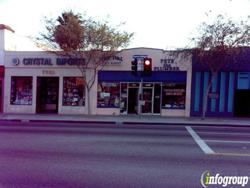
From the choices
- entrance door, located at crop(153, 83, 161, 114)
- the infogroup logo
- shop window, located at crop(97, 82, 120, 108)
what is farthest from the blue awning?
the infogroup logo

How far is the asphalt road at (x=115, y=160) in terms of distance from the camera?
283 inches

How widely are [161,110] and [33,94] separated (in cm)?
962

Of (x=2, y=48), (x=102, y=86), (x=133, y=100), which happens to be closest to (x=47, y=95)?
(x=102, y=86)

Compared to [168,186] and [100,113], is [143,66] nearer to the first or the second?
[100,113]

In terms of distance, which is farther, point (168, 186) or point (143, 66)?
point (143, 66)

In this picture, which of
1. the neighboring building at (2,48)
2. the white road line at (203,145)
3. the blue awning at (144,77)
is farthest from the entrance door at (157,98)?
the neighboring building at (2,48)

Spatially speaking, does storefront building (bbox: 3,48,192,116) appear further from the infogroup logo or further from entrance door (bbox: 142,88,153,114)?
the infogroup logo

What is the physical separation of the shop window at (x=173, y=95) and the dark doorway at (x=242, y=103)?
3636 mm

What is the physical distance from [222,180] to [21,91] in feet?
73.4

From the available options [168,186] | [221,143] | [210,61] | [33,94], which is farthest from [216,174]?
[33,94]

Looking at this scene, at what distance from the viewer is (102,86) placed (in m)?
26.2

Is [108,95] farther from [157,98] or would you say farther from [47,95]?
[47,95]

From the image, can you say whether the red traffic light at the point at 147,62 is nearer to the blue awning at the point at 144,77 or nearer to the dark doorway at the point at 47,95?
the blue awning at the point at 144,77

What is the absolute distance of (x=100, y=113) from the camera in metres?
26.2
